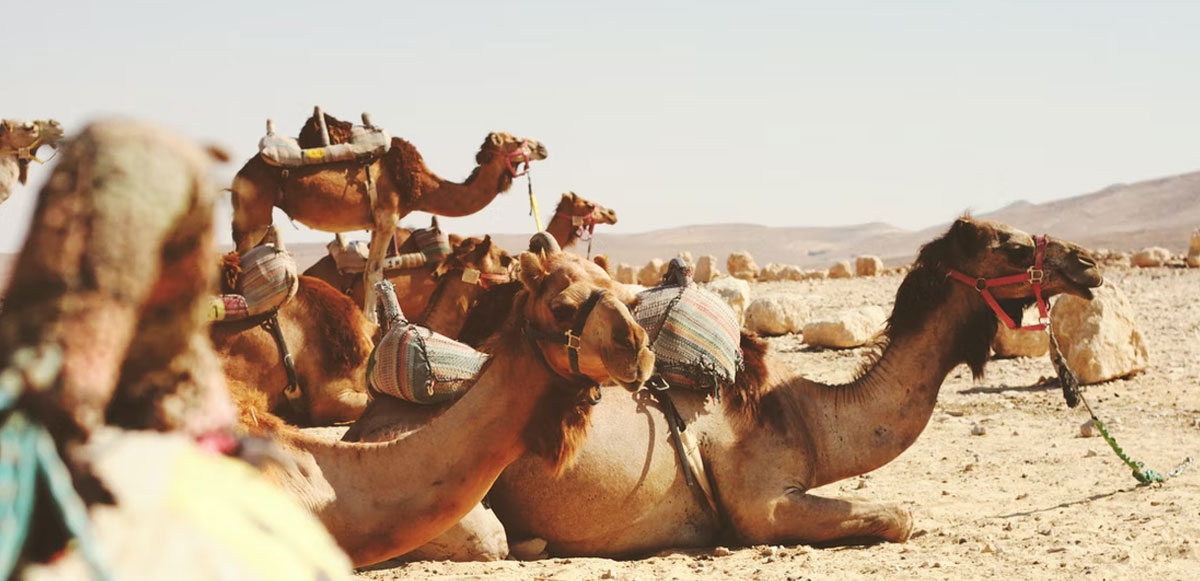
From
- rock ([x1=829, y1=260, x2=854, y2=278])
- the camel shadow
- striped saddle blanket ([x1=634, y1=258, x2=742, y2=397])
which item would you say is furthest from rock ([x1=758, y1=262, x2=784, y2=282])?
striped saddle blanket ([x1=634, y1=258, x2=742, y2=397])

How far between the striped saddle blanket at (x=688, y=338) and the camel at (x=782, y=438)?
206 millimetres

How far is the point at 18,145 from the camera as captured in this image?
30.2ft

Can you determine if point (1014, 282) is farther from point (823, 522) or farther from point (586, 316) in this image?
point (586, 316)

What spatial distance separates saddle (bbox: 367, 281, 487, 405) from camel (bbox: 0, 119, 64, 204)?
472 cm

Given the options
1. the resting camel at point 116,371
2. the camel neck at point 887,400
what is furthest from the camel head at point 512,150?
the resting camel at point 116,371

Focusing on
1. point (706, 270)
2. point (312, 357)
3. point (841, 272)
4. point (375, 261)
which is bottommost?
point (841, 272)

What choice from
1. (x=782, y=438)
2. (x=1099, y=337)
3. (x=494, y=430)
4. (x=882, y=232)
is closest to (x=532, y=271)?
(x=494, y=430)

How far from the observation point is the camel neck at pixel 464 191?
12.8m

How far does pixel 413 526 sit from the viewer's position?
3.84 m

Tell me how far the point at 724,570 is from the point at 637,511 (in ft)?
1.78

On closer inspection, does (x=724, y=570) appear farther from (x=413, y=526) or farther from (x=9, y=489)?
(x=9, y=489)

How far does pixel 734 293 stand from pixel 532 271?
11787mm

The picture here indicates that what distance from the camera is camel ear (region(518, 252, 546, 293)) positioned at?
458 centimetres

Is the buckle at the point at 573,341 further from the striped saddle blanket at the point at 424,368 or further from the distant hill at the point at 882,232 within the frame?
the distant hill at the point at 882,232
